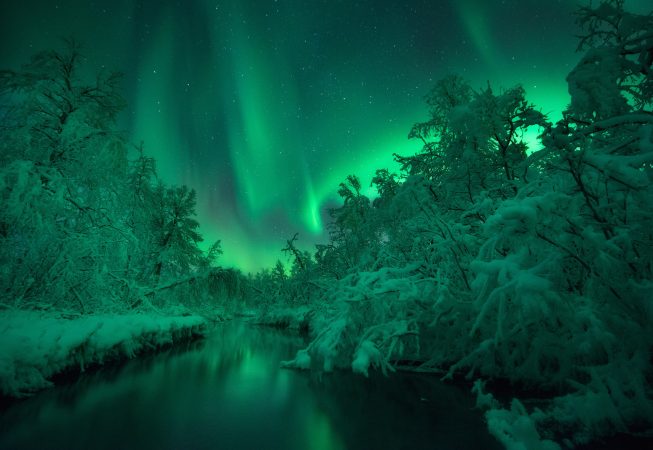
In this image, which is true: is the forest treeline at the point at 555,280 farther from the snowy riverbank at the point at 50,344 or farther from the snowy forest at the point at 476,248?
the snowy riverbank at the point at 50,344

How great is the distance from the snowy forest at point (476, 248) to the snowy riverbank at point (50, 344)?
2.2 inches

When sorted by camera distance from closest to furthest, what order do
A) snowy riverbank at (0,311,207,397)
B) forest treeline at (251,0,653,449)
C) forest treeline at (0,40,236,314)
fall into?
forest treeline at (251,0,653,449)
snowy riverbank at (0,311,207,397)
forest treeline at (0,40,236,314)

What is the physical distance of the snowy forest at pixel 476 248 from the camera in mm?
3482

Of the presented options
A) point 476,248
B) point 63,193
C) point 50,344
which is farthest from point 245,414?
point 63,193

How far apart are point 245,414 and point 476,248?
5.70 metres

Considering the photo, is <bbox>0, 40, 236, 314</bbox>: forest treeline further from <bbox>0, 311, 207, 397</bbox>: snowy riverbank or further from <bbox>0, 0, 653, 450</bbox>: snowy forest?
<bbox>0, 311, 207, 397</bbox>: snowy riverbank

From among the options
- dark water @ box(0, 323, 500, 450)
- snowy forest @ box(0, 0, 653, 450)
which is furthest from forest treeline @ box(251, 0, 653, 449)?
dark water @ box(0, 323, 500, 450)

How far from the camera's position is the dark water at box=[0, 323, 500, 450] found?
3508 millimetres

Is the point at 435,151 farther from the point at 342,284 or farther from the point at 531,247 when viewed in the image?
the point at 531,247

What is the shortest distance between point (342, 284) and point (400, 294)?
5.05 ft

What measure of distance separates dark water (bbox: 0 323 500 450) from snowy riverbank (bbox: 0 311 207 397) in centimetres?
40

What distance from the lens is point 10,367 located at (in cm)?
448

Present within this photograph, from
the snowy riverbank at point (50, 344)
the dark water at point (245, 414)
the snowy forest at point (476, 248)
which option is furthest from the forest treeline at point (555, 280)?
the snowy riverbank at point (50, 344)

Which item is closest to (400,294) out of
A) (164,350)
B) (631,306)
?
(631,306)
